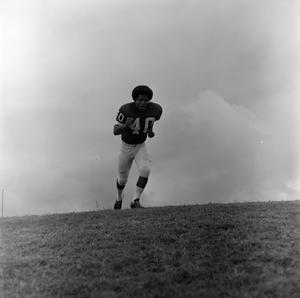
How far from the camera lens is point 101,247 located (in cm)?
631

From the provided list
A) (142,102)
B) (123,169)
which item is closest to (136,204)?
(123,169)

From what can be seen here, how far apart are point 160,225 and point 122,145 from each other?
8.82ft

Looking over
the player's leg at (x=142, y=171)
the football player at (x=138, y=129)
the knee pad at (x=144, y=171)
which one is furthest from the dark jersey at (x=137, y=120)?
the knee pad at (x=144, y=171)

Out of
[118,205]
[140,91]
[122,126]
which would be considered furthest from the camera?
[118,205]

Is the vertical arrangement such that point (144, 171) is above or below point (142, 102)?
below

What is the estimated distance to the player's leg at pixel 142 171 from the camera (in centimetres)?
915

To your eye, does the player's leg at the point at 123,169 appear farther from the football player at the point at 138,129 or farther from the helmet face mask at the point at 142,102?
the helmet face mask at the point at 142,102

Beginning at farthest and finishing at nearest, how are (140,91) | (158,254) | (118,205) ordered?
1. (118,205)
2. (140,91)
3. (158,254)

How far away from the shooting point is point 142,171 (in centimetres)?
914

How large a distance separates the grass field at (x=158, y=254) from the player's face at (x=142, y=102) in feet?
Result: 6.41

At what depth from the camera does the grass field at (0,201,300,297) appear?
4855 millimetres

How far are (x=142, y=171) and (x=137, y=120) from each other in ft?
3.08

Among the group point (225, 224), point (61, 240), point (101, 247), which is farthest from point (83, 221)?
point (225, 224)

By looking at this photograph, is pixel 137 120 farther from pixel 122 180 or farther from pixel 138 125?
pixel 122 180
